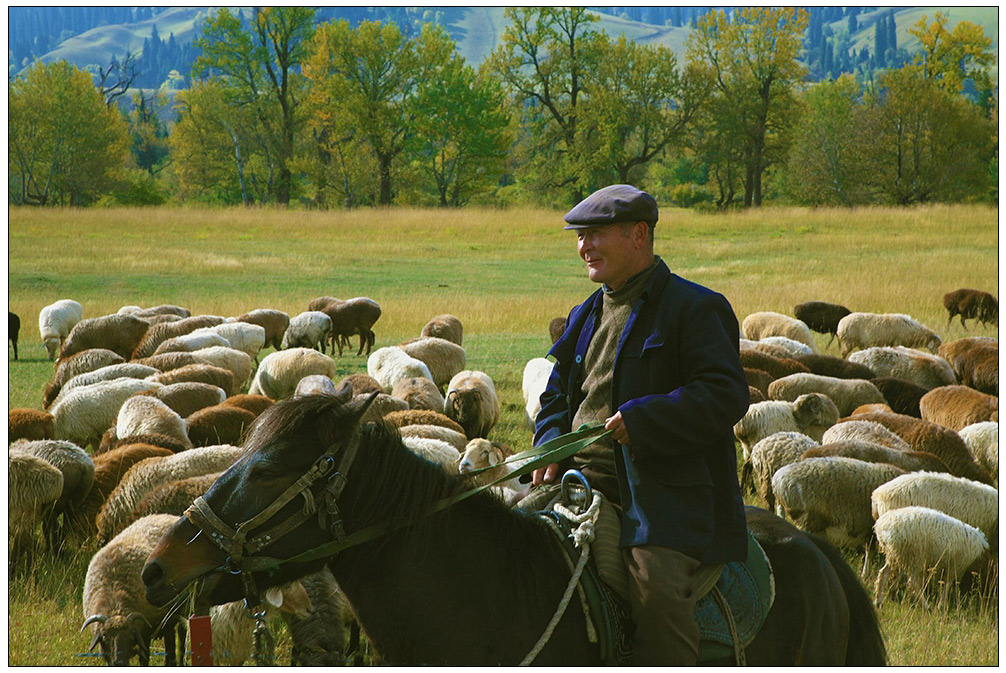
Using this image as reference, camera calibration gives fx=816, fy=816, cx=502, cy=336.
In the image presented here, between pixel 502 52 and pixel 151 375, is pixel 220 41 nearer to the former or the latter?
pixel 502 52

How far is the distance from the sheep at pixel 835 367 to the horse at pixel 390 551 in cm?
1091

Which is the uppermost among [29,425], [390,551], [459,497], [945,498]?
[459,497]

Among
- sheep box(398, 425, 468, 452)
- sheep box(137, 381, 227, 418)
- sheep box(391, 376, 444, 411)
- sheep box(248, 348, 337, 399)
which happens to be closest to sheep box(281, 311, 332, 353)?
sheep box(248, 348, 337, 399)

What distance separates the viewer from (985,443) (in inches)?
374

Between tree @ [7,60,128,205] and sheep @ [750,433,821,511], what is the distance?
27.7 m

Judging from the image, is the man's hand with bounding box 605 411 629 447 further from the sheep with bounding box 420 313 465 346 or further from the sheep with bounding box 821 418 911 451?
the sheep with bounding box 420 313 465 346

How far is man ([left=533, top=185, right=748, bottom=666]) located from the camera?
2.88m

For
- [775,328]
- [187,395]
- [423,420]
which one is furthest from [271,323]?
[775,328]

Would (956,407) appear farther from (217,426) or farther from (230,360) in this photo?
(230,360)

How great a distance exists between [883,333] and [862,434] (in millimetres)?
9617

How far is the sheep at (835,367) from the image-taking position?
43.4 feet

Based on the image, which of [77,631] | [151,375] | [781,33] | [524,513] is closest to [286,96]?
[781,33]

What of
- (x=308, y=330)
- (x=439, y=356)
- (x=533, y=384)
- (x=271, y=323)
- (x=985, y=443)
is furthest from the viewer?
(x=271, y=323)

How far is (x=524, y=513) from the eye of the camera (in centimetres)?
313
